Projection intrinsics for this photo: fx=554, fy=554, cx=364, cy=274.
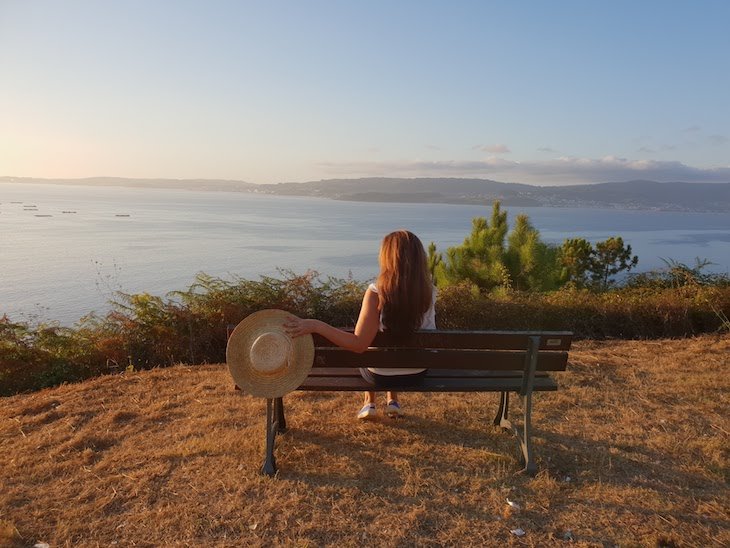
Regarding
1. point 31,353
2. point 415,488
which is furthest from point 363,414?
point 31,353

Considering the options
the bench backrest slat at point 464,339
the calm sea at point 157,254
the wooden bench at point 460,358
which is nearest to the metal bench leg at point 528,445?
the wooden bench at point 460,358

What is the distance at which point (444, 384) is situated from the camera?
A: 3.74 m

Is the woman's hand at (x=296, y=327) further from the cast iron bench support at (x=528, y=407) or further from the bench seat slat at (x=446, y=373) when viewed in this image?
the cast iron bench support at (x=528, y=407)

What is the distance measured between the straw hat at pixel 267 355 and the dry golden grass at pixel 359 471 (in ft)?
1.88

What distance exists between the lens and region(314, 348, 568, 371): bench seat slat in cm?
355

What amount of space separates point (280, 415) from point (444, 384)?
1.28m

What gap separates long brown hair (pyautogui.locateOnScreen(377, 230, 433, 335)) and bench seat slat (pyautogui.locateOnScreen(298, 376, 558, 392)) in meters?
0.47

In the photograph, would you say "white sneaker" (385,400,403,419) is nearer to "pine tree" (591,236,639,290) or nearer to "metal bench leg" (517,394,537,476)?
"metal bench leg" (517,394,537,476)

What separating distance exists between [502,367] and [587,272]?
18071 mm

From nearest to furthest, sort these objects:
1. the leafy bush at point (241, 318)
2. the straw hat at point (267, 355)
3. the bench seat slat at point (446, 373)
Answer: the straw hat at point (267, 355) → the bench seat slat at point (446, 373) → the leafy bush at point (241, 318)

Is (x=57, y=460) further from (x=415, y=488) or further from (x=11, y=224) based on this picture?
(x=11, y=224)

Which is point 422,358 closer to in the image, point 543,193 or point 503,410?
point 503,410

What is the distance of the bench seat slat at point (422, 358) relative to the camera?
140 inches

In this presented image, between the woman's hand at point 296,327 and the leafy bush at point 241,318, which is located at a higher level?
the woman's hand at point 296,327
